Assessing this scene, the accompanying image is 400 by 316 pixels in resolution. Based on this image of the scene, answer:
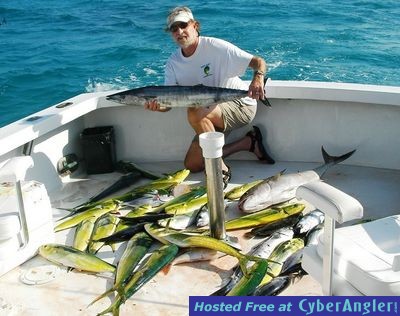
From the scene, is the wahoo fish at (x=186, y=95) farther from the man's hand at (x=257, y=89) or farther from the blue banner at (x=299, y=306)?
the blue banner at (x=299, y=306)

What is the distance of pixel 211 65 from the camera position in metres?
4.34

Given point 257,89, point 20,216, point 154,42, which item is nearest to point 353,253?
point 20,216

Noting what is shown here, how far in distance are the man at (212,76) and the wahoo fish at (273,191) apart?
0.45 metres

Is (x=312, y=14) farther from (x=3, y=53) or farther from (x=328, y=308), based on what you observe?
(x=328, y=308)

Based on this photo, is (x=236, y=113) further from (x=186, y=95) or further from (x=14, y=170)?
(x=14, y=170)

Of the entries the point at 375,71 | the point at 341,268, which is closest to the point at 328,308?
the point at 341,268

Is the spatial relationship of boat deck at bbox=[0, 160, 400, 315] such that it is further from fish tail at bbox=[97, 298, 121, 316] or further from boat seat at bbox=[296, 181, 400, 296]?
boat seat at bbox=[296, 181, 400, 296]

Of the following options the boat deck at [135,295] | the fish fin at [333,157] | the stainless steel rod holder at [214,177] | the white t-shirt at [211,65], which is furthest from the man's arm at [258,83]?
the stainless steel rod holder at [214,177]

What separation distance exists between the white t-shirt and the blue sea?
6870 mm

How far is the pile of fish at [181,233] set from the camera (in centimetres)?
281

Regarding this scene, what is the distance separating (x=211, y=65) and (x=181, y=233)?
1.67m

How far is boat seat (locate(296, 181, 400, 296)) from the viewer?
5.75 ft

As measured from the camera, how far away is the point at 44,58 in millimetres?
13984

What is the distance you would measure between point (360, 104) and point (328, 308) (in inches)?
119
